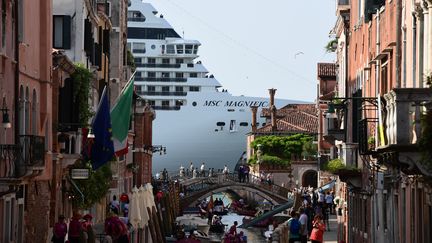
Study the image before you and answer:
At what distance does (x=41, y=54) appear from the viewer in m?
35.8

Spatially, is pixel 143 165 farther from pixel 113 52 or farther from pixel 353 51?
pixel 353 51

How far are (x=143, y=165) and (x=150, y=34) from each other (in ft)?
348

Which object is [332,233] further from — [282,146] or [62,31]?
[282,146]

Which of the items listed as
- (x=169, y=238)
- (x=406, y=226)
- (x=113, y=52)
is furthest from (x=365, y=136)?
(x=169, y=238)

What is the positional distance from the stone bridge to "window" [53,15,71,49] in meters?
65.5

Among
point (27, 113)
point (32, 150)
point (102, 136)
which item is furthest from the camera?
point (102, 136)

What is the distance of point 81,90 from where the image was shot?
4216 cm

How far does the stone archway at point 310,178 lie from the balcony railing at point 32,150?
10336cm

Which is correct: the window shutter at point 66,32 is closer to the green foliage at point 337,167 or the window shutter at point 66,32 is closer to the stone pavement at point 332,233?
the green foliage at point 337,167

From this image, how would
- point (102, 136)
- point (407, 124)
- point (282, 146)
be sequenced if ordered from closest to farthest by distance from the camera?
point (407, 124) → point (102, 136) → point (282, 146)

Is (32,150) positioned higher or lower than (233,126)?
lower

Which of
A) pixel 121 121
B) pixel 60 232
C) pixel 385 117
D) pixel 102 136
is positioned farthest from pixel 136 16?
pixel 385 117

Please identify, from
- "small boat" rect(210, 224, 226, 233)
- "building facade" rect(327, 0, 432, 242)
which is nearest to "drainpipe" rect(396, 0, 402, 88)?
"building facade" rect(327, 0, 432, 242)

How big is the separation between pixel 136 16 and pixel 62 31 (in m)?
140
